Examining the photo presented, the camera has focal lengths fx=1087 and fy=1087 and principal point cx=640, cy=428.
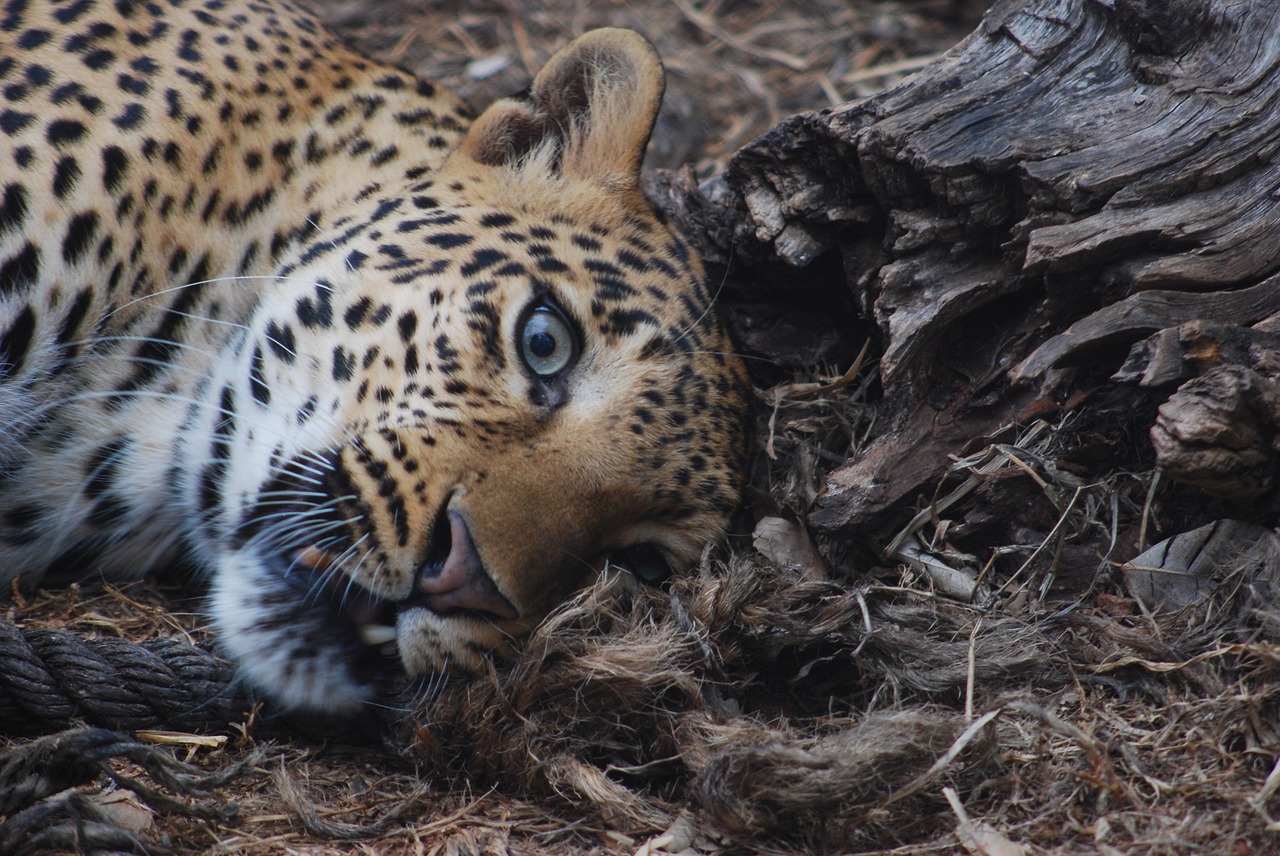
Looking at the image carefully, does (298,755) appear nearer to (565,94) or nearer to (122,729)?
(122,729)

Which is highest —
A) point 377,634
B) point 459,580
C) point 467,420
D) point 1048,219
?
point 467,420

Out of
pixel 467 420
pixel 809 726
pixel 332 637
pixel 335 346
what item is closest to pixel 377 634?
pixel 332 637

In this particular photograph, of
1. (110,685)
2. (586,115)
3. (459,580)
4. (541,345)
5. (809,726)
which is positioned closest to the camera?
(459,580)

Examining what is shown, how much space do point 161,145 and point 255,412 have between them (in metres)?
0.96


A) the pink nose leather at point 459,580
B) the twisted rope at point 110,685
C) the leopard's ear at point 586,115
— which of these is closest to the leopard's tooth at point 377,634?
the pink nose leather at point 459,580

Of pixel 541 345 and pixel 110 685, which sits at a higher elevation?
pixel 541 345

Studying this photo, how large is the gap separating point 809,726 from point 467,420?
128cm

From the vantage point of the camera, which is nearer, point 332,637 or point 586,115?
point 332,637

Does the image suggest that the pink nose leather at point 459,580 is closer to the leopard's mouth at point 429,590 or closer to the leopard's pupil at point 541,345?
the leopard's mouth at point 429,590

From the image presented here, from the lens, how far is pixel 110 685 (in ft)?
9.58

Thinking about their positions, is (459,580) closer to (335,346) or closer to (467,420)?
(467,420)

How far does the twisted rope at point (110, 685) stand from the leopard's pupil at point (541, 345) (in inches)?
49.3

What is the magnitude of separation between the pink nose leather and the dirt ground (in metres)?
0.25

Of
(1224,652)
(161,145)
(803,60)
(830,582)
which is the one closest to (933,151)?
(830,582)
